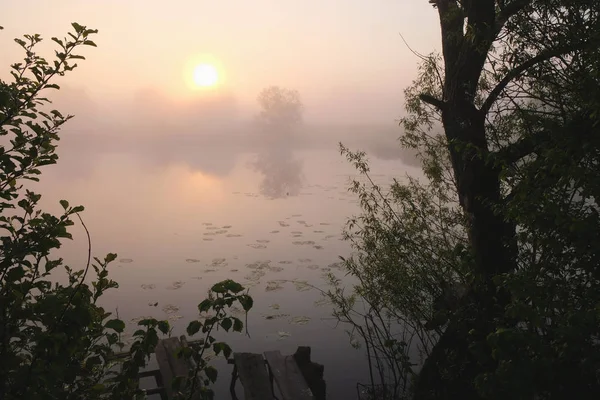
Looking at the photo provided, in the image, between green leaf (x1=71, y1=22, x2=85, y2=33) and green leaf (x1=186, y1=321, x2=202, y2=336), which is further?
green leaf (x1=71, y1=22, x2=85, y2=33)

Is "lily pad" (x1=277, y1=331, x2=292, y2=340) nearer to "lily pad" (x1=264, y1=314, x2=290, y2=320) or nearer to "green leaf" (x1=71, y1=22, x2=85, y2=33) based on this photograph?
"lily pad" (x1=264, y1=314, x2=290, y2=320)

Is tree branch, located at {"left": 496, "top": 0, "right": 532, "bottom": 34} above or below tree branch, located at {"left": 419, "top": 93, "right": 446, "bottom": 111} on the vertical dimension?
above

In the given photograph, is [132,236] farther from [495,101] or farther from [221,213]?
[495,101]

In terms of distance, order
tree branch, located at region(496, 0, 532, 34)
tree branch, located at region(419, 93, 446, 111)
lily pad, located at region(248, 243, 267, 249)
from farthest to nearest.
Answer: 1. lily pad, located at region(248, 243, 267, 249)
2. tree branch, located at region(419, 93, 446, 111)
3. tree branch, located at region(496, 0, 532, 34)

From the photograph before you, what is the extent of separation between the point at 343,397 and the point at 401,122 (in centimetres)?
474

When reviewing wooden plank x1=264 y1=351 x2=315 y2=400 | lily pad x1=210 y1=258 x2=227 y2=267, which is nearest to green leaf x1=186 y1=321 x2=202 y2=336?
wooden plank x1=264 y1=351 x2=315 y2=400

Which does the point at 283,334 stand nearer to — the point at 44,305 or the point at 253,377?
the point at 253,377

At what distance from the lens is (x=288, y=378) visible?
575 centimetres

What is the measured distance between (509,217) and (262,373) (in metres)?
4.24

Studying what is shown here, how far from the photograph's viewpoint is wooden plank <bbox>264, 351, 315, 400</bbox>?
5.41m

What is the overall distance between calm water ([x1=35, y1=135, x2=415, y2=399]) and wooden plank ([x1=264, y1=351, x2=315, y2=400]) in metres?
1.39

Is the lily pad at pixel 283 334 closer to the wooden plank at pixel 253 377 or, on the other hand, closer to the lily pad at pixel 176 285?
the wooden plank at pixel 253 377

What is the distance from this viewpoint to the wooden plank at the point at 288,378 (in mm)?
5414

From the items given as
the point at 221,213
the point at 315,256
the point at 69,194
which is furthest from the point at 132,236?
the point at 69,194
